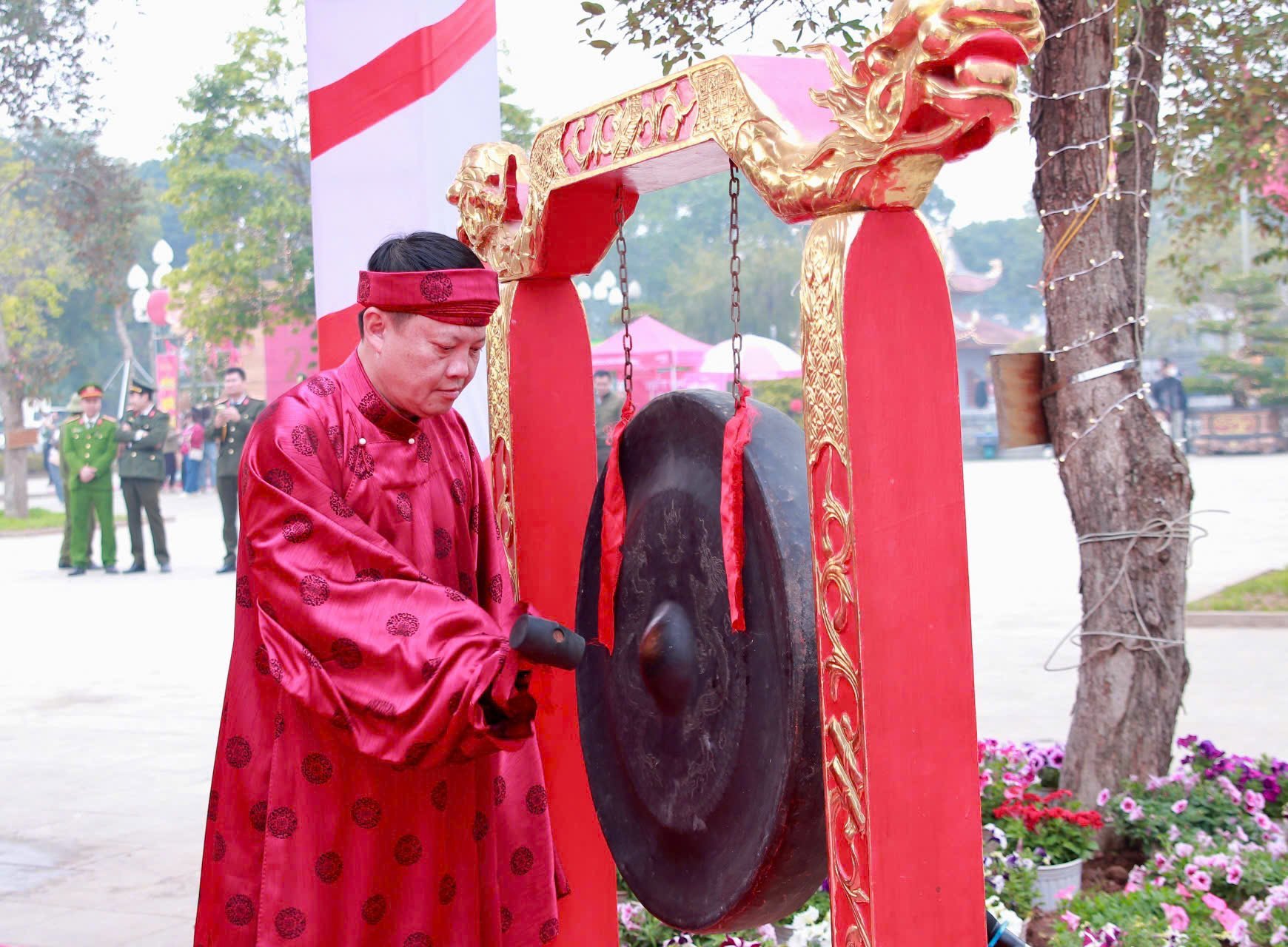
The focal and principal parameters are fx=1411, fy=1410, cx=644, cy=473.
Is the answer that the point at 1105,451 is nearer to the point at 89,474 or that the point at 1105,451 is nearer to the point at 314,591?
the point at 314,591

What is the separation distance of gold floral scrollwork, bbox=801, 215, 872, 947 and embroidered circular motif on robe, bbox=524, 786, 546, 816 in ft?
2.05

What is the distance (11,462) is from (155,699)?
1445cm

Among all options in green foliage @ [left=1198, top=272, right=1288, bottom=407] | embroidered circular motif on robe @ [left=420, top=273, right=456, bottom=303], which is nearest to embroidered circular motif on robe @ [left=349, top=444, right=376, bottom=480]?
embroidered circular motif on robe @ [left=420, top=273, right=456, bottom=303]

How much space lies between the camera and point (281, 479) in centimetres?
202

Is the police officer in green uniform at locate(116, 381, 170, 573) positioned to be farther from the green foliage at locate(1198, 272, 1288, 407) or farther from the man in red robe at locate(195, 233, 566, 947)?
the green foliage at locate(1198, 272, 1288, 407)

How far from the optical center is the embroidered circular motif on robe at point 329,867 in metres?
2.06

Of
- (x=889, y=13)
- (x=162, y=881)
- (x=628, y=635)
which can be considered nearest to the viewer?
(x=889, y=13)

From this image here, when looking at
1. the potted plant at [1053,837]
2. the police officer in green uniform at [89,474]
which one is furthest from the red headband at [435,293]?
the police officer in green uniform at [89,474]

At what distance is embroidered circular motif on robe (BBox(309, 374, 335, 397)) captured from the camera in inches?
84.1

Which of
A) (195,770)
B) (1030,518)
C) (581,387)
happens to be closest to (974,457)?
(1030,518)

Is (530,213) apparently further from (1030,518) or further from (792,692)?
(1030,518)

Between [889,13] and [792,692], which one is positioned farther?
[792,692]

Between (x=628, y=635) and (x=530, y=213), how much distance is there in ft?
2.73

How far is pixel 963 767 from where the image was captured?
6.23 ft
